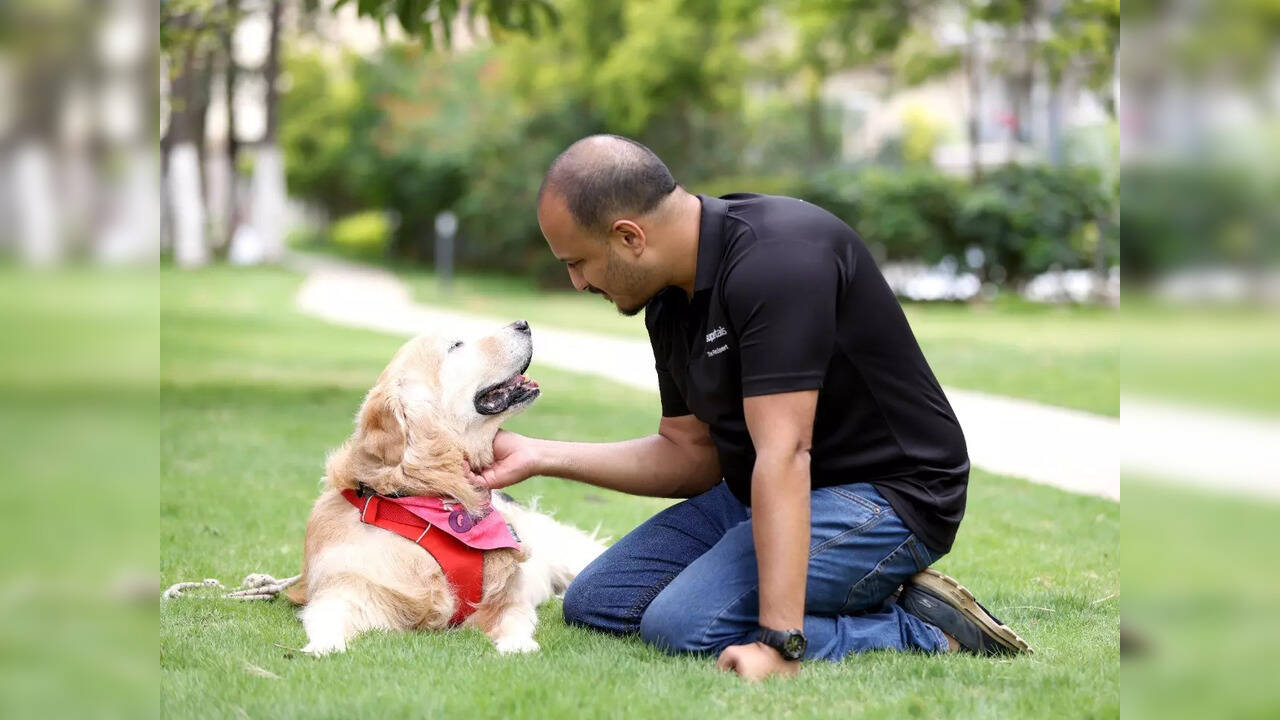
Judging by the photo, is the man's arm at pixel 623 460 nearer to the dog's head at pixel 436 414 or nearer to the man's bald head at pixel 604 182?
the dog's head at pixel 436 414

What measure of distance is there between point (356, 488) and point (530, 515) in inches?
38.2

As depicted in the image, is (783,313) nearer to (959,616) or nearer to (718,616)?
(718,616)

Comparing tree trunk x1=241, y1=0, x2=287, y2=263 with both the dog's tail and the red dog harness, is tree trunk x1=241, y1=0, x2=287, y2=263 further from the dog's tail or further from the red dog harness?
the red dog harness

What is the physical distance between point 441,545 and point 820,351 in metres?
1.63

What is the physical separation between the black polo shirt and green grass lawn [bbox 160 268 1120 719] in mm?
617

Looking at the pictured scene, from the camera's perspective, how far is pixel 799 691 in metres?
3.58

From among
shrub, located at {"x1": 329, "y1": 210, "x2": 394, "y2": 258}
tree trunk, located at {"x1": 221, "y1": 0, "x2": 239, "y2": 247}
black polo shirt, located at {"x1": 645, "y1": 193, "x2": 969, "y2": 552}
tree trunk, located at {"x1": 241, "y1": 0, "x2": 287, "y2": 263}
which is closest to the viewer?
black polo shirt, located at {"x1": 645, "y1": 193, "x2": 969, "y2": 552}

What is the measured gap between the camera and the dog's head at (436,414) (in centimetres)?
446

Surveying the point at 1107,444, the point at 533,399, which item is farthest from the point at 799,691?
the point at 1107,444

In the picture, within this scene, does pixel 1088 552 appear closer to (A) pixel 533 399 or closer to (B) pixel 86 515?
(A) pixel 533 399

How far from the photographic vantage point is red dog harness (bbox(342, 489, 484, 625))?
14.6ft

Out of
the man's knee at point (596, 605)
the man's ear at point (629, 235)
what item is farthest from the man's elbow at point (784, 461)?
the man's knee at point (596, 605)

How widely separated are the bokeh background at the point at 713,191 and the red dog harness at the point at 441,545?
166cm

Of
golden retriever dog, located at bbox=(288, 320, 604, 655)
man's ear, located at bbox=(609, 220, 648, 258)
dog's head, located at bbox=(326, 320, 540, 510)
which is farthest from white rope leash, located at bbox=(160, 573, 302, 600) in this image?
man's ear, located at bbox=(609, 220, 648, 258)
